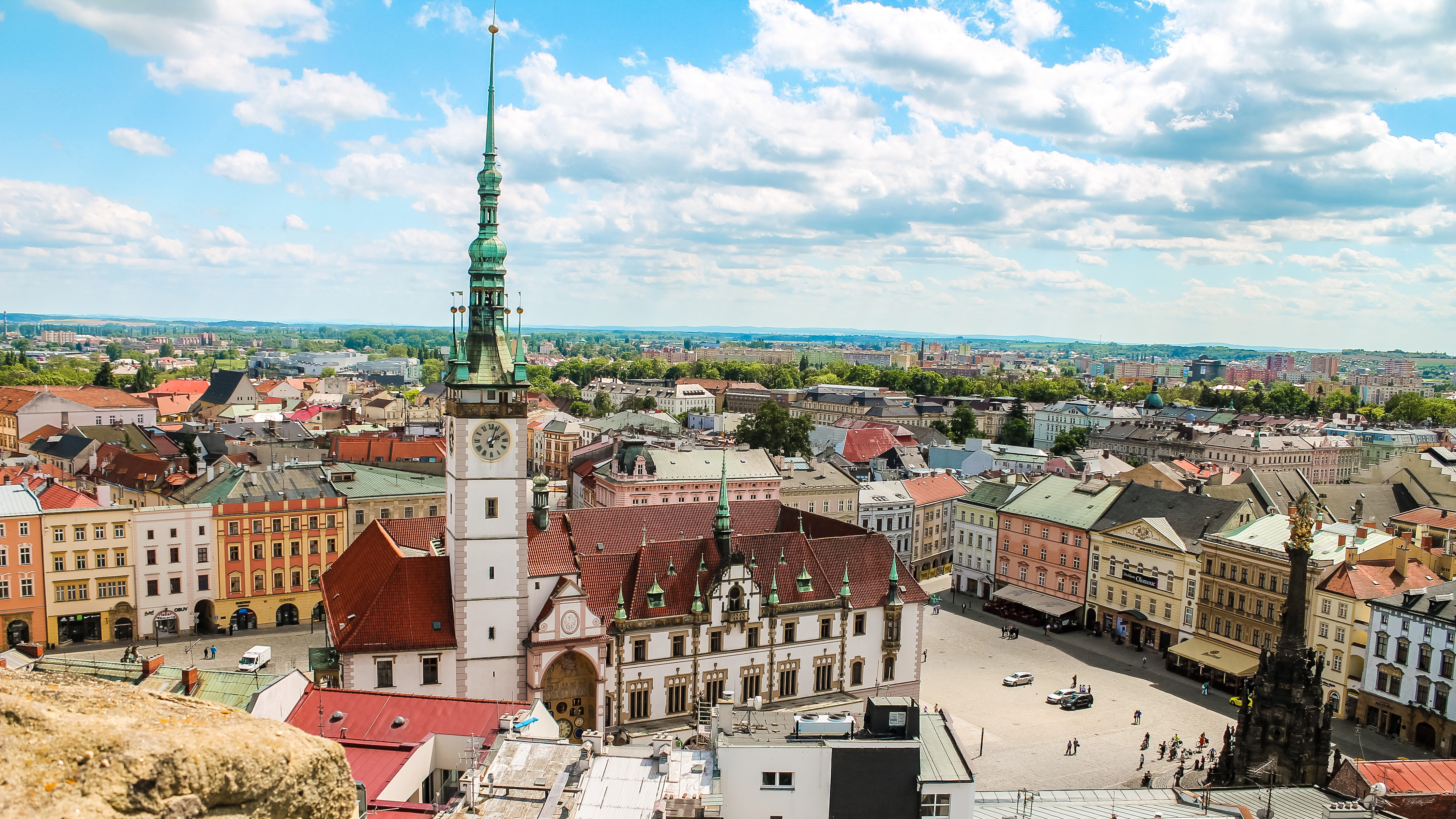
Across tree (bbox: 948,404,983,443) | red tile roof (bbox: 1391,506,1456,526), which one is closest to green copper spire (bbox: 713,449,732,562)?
red tile roof (bbox: 1391,506,1456,526)

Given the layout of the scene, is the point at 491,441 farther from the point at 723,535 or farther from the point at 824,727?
the point at 824,727

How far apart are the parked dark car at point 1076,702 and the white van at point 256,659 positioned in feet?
144

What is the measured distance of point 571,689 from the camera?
48562mm

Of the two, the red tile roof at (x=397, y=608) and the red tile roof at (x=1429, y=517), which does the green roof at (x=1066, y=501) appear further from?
the red tile roof at (x=397, y=608)

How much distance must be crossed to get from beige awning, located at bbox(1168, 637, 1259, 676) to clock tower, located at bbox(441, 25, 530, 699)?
44364mm

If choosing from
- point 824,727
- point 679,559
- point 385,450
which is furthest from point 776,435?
point 824,727

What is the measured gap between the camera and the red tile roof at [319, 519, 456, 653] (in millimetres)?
45219

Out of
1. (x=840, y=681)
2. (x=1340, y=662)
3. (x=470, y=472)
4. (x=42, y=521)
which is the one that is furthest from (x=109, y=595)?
(x=1340, y=662)

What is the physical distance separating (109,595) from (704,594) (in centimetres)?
4196

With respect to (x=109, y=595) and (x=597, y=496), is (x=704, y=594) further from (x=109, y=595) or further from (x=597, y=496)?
(x=597, y=496)

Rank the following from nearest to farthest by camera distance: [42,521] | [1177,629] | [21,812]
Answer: [21,812]
[42,521]
[1177,629]

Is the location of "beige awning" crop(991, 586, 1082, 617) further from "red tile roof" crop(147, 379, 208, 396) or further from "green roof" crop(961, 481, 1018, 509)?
"red tile roof" crop(147, 379, 208, 396)

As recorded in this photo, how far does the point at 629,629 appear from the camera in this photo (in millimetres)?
49781

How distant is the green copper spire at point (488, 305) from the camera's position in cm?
4656
